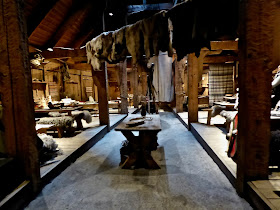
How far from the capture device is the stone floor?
2.16m

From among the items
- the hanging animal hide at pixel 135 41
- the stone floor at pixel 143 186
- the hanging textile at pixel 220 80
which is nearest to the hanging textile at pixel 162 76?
the hanging textile at pixel 220 80

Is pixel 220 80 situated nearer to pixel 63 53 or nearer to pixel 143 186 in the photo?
pixel 63 53

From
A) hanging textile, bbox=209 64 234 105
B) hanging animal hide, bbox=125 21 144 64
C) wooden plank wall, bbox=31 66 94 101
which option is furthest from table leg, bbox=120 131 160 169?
hanging textile, bbox=209 64 234 105

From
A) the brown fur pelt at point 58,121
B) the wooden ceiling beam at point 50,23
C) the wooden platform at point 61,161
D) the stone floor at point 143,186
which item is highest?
the wooden ceiling beam at point 50,23

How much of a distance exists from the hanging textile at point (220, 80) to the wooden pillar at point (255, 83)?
29.6 ft

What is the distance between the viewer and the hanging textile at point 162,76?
8906 mm

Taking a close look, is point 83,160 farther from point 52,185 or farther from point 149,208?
point 149,208

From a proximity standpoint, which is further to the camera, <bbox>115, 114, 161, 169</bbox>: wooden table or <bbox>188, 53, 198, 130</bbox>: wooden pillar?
<bbox>188, 53, 198, 130</bbox>: wooden pillar

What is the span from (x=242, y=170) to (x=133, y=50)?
2.52m

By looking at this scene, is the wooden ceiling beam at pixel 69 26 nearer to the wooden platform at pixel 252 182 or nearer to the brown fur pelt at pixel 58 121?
the brown fur pelt at pixel 58 121

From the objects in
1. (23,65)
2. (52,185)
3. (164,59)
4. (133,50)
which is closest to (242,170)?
(133,50)

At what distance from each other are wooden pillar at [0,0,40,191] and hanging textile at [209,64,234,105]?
10220 millimetres

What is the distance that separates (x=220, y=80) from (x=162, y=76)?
13.5 feet

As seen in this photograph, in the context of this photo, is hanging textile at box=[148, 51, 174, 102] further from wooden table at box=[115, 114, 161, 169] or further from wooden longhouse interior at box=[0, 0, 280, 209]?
wooden table at box=[115, 114, 161, 169]
